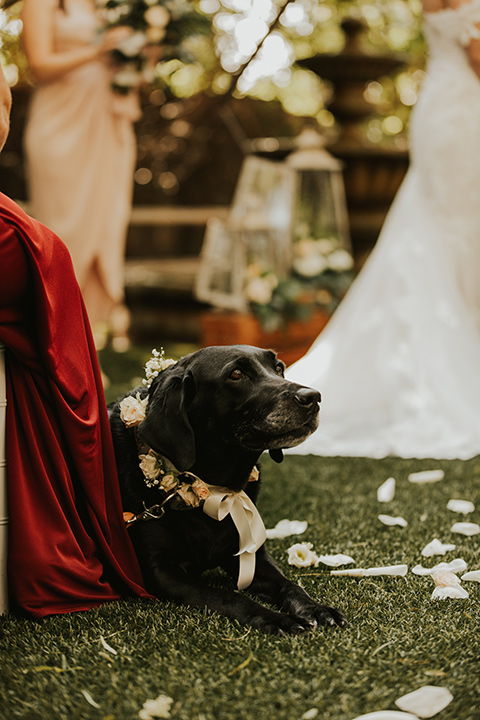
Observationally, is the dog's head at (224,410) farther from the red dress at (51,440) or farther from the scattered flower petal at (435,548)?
the scattered flower petal at (435,548)

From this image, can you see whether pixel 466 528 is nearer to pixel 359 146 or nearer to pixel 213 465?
pixel 213 465

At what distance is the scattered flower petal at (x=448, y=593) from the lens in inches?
83.5

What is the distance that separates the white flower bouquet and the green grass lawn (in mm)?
3848

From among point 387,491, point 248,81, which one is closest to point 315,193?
point 387,491

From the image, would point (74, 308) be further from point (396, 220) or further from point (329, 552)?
point (396, 220)

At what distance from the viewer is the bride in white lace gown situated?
4199 millimetres

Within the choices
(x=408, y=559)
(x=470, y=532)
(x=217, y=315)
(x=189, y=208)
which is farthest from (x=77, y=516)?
(x=189, y=208)

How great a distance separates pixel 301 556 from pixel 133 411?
668 mm

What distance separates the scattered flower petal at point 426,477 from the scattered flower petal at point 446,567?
3.42 ft

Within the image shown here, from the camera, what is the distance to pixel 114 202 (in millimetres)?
5574

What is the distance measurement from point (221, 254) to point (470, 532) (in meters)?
4.03

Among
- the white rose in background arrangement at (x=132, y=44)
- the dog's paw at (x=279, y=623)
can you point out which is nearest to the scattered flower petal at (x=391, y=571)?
the dog's paw at (x=279, y=623)

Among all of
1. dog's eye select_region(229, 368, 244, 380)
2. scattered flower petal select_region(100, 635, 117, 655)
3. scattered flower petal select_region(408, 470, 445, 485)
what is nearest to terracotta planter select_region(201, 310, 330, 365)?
scattered flower petal select_region(408, 470, 445, 485)

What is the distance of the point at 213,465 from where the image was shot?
2166 millimetres
